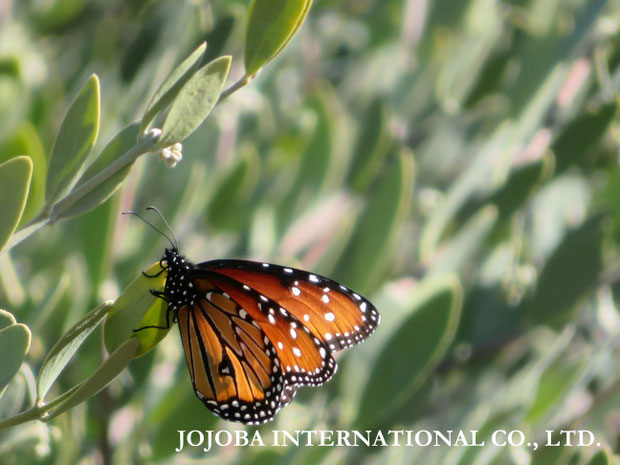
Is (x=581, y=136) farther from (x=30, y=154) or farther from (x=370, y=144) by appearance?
(x=30, y=154)

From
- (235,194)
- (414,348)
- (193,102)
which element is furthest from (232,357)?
(193,102)

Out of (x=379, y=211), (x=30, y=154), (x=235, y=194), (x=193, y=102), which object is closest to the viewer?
(x=193, y=102)

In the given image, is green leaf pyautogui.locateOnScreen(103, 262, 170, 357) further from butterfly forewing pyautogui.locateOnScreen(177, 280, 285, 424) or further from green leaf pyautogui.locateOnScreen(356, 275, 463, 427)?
green leaf pyautogui.locateOnScreen(356, 275, 463, 427)

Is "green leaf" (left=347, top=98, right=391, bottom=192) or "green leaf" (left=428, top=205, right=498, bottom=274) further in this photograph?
"green leaf" (left=347, top=98, right=391, bottom=192)

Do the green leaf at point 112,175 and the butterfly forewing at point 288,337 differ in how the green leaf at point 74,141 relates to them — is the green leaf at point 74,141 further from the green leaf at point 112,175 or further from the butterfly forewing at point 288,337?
the butterfly forewing at point 288,337

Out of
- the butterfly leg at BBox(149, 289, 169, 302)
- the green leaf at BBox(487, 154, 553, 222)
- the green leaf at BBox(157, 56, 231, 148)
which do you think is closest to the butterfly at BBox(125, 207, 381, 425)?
the butterfly leg at BBox(149, 289, 169, 302)

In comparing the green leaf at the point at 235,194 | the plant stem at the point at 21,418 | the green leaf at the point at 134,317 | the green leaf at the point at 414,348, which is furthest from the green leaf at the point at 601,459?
the green leaf at the point at 235,194
